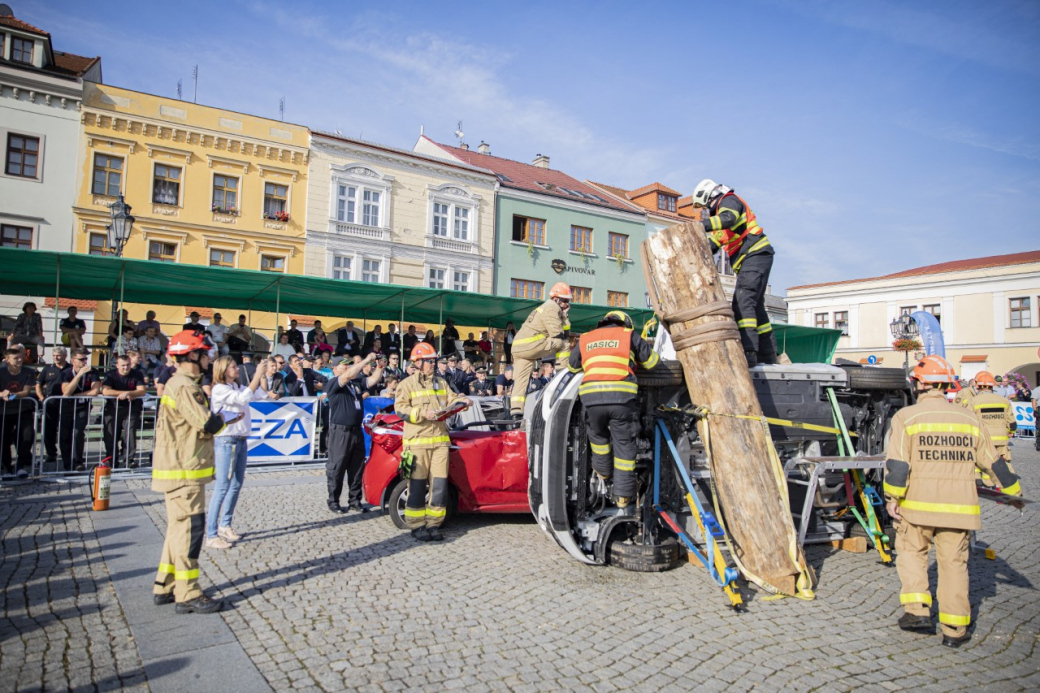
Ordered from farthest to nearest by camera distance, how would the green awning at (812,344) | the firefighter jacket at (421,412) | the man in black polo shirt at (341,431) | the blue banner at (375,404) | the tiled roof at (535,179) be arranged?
the tiled roof at (535,179) → the green awning at (812,344) → the blue banner at (375,404) → the man in black polo shirt at (341,431) → the firefighter jacket at (421,412)

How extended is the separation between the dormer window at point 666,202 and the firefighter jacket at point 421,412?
32.5 m

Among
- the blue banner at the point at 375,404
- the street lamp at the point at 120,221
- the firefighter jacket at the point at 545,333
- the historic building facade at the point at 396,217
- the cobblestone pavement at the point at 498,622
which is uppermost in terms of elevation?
the historic building facade at the point at 396,217

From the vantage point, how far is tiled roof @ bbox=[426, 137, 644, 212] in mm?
31578

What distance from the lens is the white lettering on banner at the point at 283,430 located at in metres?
10.7

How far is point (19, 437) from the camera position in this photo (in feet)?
30.7

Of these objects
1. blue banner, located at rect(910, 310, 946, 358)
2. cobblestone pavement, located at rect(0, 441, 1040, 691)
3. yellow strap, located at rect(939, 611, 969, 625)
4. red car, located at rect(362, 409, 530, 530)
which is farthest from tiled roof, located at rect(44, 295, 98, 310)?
blue banner, located at rect(910, 310, 946, 358)

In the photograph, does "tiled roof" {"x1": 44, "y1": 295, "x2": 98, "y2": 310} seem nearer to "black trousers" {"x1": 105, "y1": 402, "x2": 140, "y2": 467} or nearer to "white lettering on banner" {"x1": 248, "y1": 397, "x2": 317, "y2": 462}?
"black trousers" {"x1": 105, "y1": 402, "x2": 140, "y2": 467}

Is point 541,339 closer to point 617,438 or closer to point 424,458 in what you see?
point 424,458

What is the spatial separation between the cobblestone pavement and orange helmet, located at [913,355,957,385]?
1.74 m

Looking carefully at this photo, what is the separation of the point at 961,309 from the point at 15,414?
149 feet

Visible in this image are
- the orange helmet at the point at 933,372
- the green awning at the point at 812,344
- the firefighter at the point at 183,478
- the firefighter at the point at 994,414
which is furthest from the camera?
the green awning at the point at 812,344

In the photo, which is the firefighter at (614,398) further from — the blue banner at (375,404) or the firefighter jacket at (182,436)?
the blue banner at (375,404)

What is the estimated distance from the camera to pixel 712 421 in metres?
5.24

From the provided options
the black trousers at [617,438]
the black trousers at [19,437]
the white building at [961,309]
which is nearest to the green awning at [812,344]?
the white building at [961,309]
